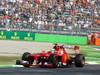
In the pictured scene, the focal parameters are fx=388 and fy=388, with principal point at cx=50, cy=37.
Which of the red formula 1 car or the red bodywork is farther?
the red bodywork

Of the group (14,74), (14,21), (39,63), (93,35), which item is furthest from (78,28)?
(14,74)

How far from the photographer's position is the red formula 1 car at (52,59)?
15080 mm

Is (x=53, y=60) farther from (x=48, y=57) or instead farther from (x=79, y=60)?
(x=79, y=60)

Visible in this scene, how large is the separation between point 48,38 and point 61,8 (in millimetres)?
4155

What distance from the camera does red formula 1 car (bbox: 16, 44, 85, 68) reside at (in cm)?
1508

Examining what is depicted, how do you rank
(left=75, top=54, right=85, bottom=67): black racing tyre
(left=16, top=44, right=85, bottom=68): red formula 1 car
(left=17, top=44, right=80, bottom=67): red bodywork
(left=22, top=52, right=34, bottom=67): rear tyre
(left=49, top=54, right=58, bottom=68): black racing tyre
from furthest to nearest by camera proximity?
(left=75, top=54, right=85, bottom=67): black racing tyre, (left=22, top=52, right=34, bottom=67): rear tyre, (left=17, top=44, right=80, bottom=67): red bodywork, (left=16, top=44, right=85, bottom=68): red formula 1 car, (left=49, top=54, right=58, bottom=68): black racing tyre

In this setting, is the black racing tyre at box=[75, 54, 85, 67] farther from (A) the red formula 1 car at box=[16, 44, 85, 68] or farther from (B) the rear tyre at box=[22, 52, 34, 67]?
(B) the rear tyre at box=[22, 52, 34, 67]

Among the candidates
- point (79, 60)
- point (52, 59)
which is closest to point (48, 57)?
point (52, 59)

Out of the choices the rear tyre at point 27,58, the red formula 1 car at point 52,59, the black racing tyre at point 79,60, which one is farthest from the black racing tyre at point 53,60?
the black racing tyre at point 79,60

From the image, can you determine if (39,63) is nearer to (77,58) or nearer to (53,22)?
(77,58)

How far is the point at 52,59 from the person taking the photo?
1493cm

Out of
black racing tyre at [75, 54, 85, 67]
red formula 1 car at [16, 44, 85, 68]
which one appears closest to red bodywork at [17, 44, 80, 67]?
red formula 1 car at [16, 44, 85, 68]

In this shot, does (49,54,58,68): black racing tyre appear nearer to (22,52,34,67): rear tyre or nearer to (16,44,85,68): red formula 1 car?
(16,44,85,68): red formula 1 car

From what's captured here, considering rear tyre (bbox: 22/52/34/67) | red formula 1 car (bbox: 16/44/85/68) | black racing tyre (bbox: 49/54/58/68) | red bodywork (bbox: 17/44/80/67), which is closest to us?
black racing tyre (bbox: 49/54/58/68)
